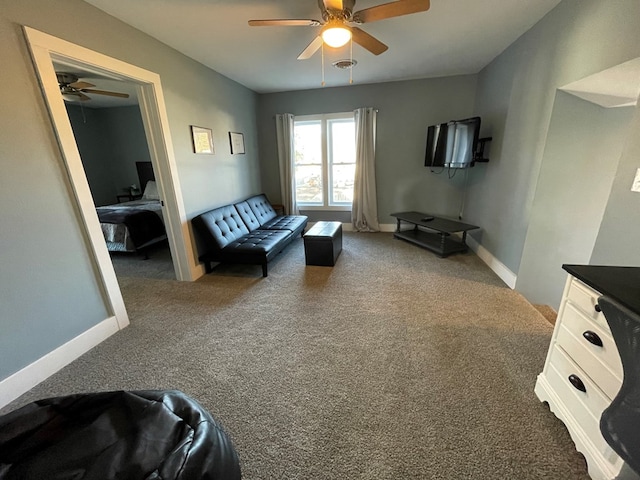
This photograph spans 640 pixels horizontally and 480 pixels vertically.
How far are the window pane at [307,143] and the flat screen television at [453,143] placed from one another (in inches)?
73.1

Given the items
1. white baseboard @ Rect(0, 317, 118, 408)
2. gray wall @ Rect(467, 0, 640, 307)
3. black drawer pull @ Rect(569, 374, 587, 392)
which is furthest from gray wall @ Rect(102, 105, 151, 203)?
black drawer pull @ Rect(569, 374, 587, 392)

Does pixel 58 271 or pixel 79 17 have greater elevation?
pixel 79 17

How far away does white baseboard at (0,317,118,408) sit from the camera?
1591mm

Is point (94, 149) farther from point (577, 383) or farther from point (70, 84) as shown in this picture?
point (577, 383)

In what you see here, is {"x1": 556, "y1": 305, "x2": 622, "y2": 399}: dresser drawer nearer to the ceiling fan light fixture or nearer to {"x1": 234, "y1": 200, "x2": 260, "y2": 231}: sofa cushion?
the ceiling fan light fixture

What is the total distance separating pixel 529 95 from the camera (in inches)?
101

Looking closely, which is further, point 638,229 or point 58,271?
point 58,271

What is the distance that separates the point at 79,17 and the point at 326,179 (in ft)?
11.8

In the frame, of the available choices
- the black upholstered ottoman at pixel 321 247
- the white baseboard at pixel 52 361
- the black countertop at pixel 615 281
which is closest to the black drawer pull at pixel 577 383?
the black countertop at pixel 615 281

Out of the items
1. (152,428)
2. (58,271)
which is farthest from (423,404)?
(58,271)

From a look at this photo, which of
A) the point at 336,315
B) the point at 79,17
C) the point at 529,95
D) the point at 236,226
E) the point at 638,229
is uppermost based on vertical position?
the point at 79,17

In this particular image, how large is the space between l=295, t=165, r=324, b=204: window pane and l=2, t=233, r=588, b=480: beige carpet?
8.16 ft

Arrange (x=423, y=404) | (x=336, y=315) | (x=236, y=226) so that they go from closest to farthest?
(x=423, y=404), (x=336, y=315), (x=236, y=226)

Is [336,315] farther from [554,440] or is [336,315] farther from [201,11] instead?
[201,11]
